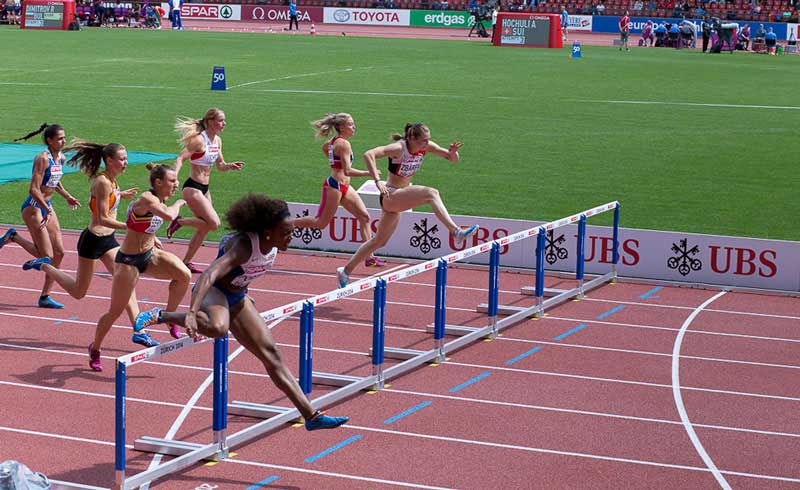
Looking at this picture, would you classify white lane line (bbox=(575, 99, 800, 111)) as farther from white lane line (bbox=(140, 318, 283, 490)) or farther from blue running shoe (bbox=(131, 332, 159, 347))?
blue running shoe (bbox=(131, 332, 159, 347))

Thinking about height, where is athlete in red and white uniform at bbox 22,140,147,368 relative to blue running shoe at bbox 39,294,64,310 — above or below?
above

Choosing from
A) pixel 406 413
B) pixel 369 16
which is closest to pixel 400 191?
pixel 406 413

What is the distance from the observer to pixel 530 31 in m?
58.0

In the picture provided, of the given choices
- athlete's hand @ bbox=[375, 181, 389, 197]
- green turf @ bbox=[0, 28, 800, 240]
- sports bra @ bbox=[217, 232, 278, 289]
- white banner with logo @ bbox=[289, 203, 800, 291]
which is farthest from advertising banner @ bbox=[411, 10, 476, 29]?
sports bra @ bbox=[217, 232, 278, 289]

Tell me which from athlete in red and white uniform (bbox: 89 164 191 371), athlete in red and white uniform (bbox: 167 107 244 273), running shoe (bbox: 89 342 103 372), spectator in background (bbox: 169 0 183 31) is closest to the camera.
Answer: athlete in red and white uniform (bbox: 89 164 191 371)

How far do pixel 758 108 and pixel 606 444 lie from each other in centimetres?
2562

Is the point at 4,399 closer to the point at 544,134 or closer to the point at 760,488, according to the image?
the point at 760,488

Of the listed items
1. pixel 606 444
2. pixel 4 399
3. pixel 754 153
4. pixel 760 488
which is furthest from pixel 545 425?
pixel 754 153

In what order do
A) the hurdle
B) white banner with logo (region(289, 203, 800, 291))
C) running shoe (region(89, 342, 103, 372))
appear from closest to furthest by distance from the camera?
the hurdle < running shoe (region(89, 342, 103, 372)) < white banner with logo (region(289, 203, 800, 291))

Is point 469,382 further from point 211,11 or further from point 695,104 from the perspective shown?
point 211,11

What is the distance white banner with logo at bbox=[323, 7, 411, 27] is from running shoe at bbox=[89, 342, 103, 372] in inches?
2662

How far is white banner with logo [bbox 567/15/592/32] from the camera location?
7279cm

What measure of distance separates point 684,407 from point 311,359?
3.11m

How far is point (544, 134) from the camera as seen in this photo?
27016mm
